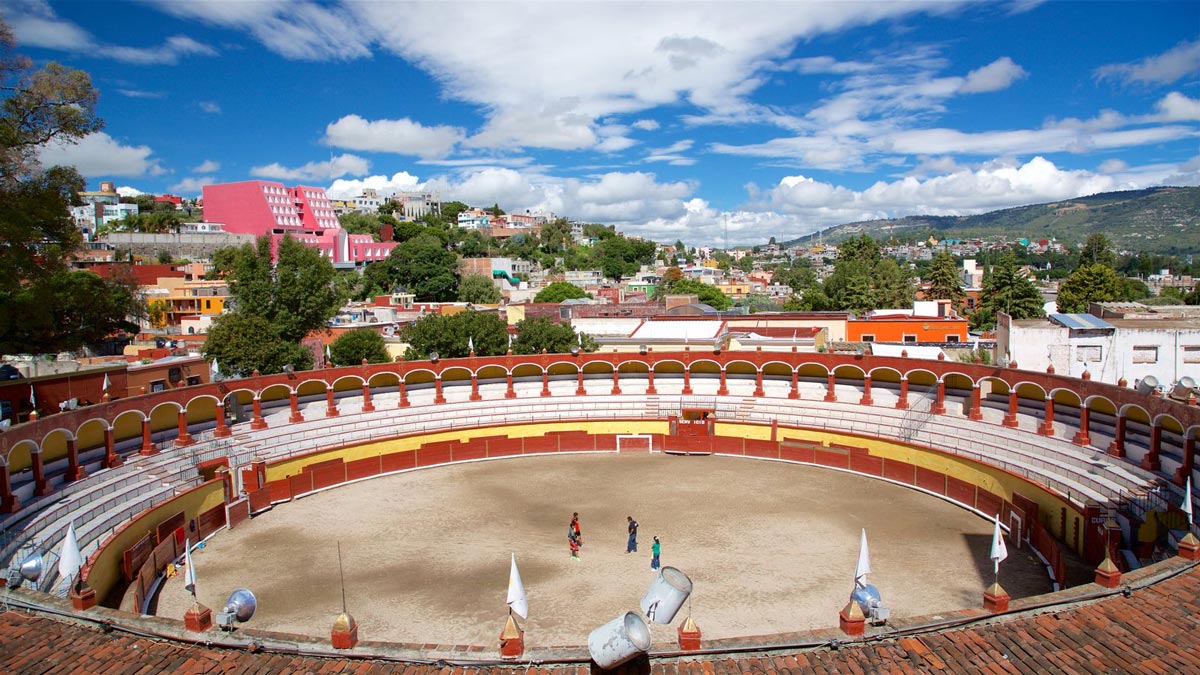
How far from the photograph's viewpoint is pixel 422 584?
21078 millimetres

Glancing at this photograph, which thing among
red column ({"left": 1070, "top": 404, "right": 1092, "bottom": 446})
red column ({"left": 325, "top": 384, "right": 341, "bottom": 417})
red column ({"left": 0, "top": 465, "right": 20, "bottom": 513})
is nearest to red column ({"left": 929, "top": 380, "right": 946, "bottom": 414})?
red column ({"left": 1070, "top": 404, "right": 1092, "bottom": 446})

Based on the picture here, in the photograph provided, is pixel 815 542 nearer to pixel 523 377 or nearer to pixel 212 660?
pixel 212 660

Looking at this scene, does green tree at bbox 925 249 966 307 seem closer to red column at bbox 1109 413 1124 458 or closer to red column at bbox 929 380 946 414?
red column at bbox 929 380 946 414

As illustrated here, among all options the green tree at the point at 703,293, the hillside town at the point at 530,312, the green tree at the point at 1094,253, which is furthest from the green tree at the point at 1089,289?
the green tree at the point at 703,293

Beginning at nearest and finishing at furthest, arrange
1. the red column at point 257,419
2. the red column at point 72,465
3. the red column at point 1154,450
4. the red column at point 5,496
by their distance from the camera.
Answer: the red column at point 5,496
the red column at point 1154,450
the red column at point 72,465
the red column at point 257,419

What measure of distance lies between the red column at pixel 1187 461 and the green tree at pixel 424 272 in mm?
84659

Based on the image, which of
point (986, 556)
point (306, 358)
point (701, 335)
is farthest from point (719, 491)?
point (306, 358)

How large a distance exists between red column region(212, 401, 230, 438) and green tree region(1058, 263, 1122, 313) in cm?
6044

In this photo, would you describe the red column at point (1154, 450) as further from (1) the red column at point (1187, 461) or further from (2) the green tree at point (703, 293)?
(2) the green tree at point (703, 293)

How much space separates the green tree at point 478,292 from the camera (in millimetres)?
91250

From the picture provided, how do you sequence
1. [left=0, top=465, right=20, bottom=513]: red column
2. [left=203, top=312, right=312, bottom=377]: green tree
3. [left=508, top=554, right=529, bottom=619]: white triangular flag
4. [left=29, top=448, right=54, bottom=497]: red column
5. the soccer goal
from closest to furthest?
[left=508, top=554, right=529, bottom=619]: white triangular flag
[left=0, top=465, right=20, bottom=513]: red column
[left=29, top=448, right=54, bottom=497]: red column
the soccer goal
[left=203, top=312, right=312, bottom=377]: green tree

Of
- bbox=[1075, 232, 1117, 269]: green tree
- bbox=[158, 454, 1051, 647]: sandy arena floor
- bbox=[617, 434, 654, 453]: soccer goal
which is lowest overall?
bbox=[158, 454, 1051, 647]: sandy arena floor

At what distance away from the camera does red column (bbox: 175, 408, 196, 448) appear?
1249 inches

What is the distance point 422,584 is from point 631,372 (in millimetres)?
25704
